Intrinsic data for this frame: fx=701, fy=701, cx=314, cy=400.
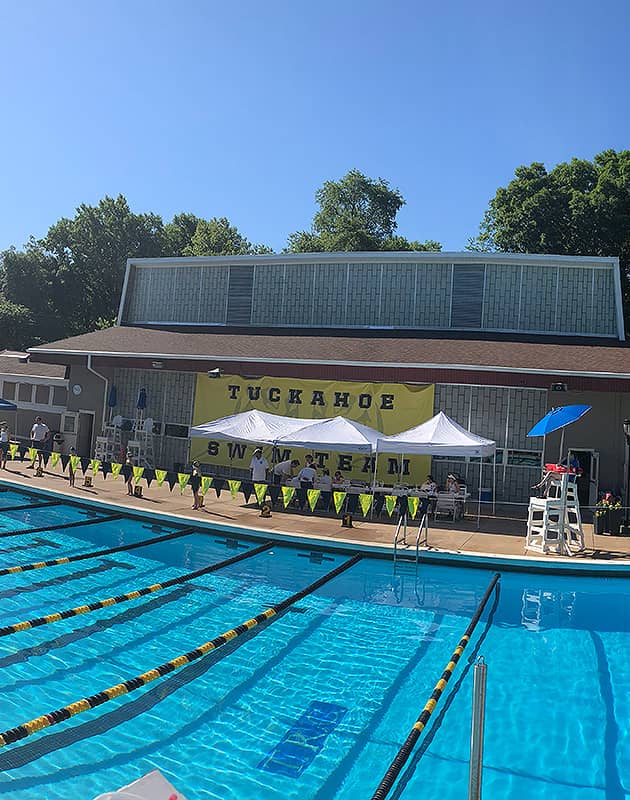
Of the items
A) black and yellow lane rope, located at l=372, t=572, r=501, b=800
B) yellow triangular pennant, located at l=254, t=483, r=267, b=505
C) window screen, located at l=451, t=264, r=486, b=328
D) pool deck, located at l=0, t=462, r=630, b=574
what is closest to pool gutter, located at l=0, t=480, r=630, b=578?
pool deck, located at l=0, t=462, r=630, b=574

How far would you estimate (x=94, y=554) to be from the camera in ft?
42.8

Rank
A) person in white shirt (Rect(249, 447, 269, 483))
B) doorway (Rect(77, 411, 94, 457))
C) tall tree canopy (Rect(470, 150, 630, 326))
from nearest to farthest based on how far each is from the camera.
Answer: person in white shirt (Rect(249, 447, 269, 483))
doorway (Rect(77, 411, 94, 457))
tall tree canopy (Rect(470, 150, 630, 326))

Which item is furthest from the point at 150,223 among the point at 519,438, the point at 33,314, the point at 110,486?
the point at 519,438

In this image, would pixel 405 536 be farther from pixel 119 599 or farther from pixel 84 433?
pixel 84 433

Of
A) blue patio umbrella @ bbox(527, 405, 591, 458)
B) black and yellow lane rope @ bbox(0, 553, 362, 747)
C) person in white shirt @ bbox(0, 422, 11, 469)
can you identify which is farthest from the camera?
person in white shirt @ bbox(0, 422, 11, 469)

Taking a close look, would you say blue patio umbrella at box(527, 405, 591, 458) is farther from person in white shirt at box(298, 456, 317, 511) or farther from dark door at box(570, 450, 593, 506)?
person in white shirt at box(298, 456, 317, 511)

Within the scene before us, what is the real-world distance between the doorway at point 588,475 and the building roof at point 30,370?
20.2m

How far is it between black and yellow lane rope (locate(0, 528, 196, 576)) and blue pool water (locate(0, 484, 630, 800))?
262 millimetres

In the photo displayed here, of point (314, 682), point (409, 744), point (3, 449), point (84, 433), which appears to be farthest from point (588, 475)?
point (3, 449)

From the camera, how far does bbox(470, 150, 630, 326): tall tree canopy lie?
3891 cm

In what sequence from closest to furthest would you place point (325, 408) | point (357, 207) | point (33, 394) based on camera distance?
point (325, 408)
point (33, 394)
point (357, 207)

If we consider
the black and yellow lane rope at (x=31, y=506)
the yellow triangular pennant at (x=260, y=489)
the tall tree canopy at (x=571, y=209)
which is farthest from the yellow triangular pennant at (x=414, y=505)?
the tall tree canopy at (x=571, y=209)

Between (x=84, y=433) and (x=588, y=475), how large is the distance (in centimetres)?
1748

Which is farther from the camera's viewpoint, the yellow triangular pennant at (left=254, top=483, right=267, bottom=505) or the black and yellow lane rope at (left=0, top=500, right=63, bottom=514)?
the yellow triangular pennant at (left=254, top=483, right=267, bottom=505)
